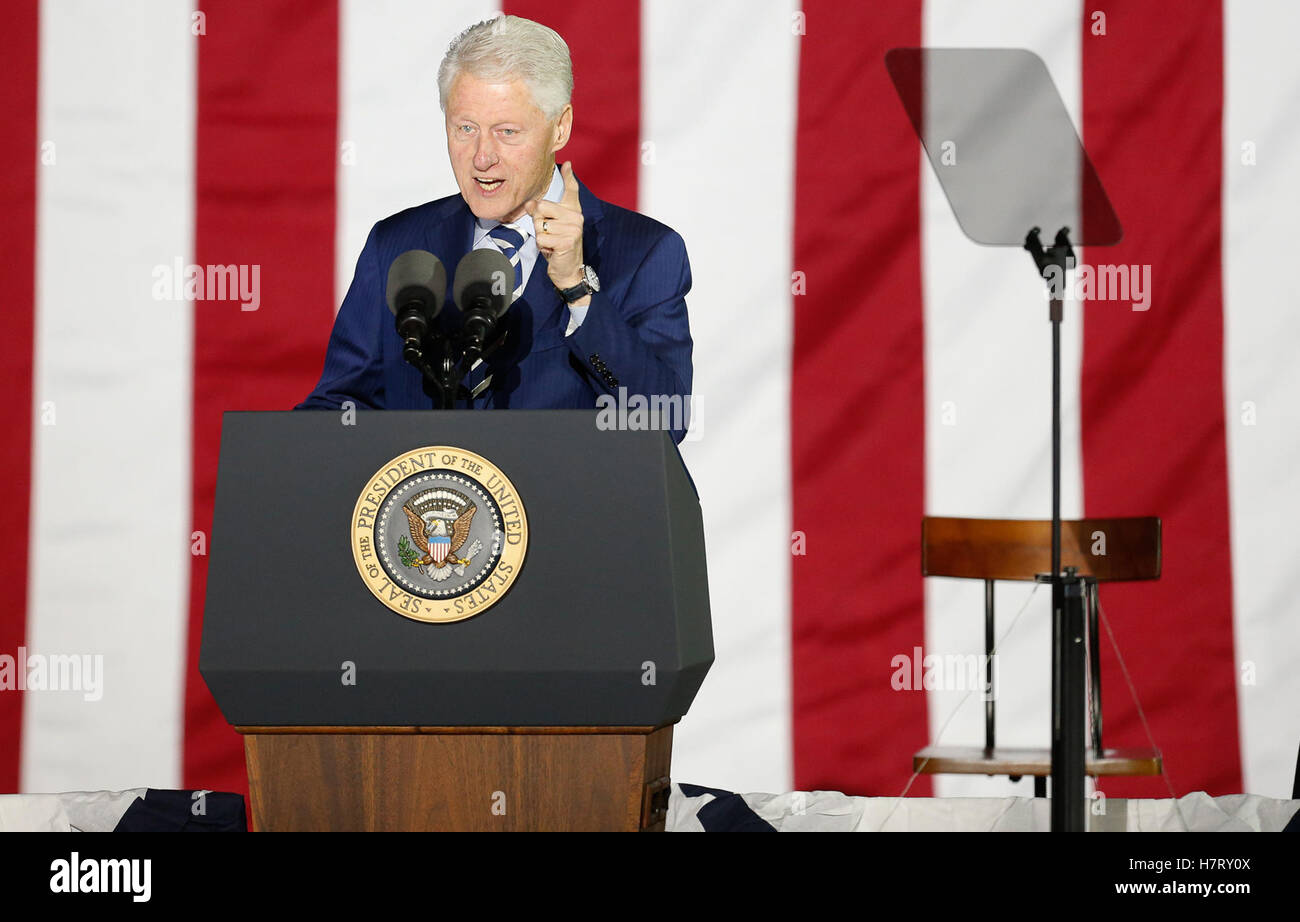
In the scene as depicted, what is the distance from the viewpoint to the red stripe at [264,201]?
3.57 meters

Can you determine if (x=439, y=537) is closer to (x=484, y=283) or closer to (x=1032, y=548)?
(x=484, y=283)

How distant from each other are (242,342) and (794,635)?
1526mm

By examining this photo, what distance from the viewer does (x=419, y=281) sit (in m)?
1.90

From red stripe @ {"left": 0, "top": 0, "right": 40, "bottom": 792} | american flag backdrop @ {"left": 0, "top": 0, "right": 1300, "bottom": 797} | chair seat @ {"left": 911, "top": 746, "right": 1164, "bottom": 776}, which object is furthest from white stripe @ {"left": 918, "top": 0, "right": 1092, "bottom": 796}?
red stripe @ {"left": 0, "top": 0, "right": 40, "bottom": 792}

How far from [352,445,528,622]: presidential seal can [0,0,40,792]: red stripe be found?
6.80ft

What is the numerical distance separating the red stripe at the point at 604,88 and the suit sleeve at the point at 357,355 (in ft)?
4.05

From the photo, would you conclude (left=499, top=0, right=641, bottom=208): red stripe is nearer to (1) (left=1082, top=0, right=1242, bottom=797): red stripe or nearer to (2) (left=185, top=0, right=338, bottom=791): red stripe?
(2) (left=185, top=0, right=338, bottom=791): red stripe

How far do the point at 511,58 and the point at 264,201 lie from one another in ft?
4.43

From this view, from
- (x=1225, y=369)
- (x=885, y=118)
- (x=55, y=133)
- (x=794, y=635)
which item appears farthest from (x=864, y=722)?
(x=55, y=133)

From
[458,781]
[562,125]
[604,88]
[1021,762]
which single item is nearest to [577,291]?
[562,125]

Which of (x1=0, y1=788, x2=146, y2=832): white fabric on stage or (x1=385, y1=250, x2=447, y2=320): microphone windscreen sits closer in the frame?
(x1=385, y1=250, x2=447, y2=320): microphone windscreen

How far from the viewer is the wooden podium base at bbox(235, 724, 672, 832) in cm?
179

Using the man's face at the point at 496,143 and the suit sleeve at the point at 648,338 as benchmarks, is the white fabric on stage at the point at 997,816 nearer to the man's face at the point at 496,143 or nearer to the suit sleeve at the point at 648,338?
the suit sleeve at the point at 648,338
